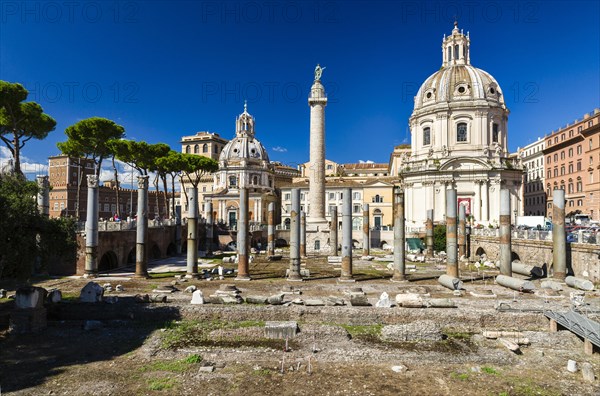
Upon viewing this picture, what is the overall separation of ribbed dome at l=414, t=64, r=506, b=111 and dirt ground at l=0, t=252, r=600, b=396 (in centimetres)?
3875

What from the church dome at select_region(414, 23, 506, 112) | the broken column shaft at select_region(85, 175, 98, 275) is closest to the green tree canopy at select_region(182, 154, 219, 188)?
the broken column shaft at select_region(85, 175, 98, 275)

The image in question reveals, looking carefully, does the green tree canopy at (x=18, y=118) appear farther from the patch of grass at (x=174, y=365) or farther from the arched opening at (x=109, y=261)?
the patch of grass at (x=174, y=365)

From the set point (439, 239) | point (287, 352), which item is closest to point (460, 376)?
point (287, 352)

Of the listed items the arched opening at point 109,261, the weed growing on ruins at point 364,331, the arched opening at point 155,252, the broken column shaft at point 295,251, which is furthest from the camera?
the arched opening at point 155,252

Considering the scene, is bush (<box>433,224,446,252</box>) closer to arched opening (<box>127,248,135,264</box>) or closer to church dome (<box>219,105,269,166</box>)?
arched opening (<box>127,248,135,264</box>)

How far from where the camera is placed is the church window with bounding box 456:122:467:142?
51.4 metres

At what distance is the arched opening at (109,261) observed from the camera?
26734mm

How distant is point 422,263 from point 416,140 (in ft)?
86.2

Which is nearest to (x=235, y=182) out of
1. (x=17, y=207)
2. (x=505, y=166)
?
(x=505, y=166)

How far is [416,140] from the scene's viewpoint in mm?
54875

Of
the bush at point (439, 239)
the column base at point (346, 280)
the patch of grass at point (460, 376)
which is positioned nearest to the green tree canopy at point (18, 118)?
the column base at point (346, 280)

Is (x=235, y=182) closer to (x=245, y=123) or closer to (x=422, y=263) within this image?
(x=245, y=123)

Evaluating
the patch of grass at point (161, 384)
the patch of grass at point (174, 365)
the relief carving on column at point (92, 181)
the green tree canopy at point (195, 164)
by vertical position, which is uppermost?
the green tree canopy at point (195, 164)

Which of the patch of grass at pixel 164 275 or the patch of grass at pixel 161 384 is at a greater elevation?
the patch of grass at pixel 164 275
